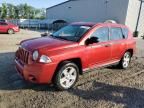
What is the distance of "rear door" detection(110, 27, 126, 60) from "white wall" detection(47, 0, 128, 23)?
23069 millimetres

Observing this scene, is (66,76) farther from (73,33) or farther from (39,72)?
(73,33)

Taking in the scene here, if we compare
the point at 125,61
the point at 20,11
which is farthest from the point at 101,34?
the point at 20,11

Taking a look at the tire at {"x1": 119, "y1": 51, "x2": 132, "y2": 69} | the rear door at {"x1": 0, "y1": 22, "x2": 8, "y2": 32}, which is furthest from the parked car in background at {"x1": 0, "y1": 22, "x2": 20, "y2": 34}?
the tire at {"x1": 119, "y1": 51, "x2": 132, "y2": 69}

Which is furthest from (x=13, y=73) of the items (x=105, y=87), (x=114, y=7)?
(x=114, y=7)

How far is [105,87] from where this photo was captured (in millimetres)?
6012

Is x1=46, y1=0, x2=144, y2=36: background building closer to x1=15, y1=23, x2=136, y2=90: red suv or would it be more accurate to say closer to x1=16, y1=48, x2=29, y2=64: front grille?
x1=15, y1=23, x2=136, y2=90: red suv

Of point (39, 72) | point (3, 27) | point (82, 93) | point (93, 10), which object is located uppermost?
point (93, 10)

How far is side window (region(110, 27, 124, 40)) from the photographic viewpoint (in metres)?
7.09

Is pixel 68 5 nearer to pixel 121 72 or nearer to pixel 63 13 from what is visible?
pixel 63 13

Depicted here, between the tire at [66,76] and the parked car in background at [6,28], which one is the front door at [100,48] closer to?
the tire at [66,76]

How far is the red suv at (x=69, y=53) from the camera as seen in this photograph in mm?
5164

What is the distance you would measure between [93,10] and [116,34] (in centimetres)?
2805

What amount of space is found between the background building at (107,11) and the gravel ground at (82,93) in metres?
23.8

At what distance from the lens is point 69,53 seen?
5484mm
